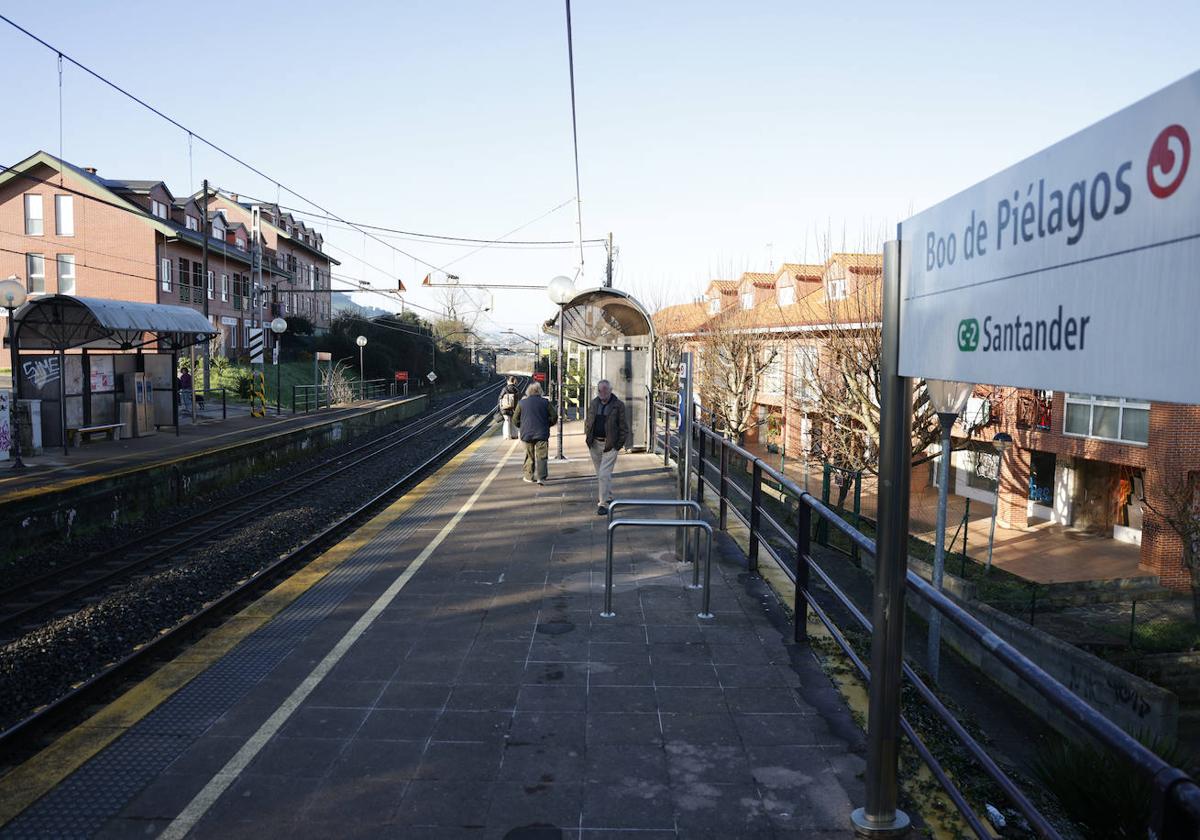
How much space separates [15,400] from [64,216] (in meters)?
25.3

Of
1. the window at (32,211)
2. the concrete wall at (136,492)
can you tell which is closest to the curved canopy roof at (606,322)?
the concrete wall at (136,492)

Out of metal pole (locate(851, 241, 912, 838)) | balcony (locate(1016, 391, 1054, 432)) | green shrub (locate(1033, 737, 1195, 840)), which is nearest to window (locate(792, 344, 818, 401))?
balcony (locate(1016, 391, 1054, 432))

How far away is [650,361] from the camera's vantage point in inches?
688

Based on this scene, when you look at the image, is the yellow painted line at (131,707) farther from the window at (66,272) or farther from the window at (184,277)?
the window at (184,277)

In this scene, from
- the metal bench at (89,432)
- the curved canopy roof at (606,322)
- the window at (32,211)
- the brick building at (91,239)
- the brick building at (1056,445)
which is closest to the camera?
the curved canopy roof at (606,322)

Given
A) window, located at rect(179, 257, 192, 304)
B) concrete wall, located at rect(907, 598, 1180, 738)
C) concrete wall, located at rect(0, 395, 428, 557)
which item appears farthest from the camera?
window, located at rect(179, 257, 192, 304)

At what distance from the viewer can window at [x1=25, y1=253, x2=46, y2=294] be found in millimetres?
37125

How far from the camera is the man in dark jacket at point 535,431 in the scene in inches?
517

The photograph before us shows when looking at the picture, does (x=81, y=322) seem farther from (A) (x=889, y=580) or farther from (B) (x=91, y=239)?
(B) (x=91, y=239)

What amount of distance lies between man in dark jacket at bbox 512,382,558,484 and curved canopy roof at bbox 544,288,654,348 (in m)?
3.58

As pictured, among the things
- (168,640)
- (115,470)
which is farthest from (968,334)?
(115,470)

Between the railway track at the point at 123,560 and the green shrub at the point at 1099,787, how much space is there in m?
8.63

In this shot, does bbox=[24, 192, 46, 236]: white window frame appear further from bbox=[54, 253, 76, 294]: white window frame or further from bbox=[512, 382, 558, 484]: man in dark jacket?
bbox=[512, 382, 558, 484]: man in dark jacket

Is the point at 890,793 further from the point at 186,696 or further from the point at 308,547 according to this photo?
the point at 308,547
